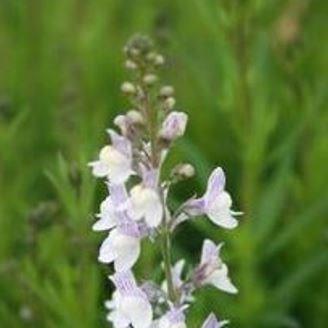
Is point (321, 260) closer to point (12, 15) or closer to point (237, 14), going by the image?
point (237, 14)

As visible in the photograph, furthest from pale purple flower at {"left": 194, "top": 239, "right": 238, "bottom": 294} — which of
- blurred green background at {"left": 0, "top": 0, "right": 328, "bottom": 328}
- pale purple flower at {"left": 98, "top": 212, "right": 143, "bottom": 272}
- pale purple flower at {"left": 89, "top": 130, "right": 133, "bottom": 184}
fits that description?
blurred green background at {"left": 0, "top": 0, "right": 328, "bottom": 328}

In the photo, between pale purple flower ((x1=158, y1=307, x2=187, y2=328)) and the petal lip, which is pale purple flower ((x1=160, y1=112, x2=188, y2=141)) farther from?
pale purple flower ((x1=158, y1=307, x2=187, y2=328))

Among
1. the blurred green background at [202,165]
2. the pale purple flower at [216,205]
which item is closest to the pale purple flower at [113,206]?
the pale purple flower at [216,205]

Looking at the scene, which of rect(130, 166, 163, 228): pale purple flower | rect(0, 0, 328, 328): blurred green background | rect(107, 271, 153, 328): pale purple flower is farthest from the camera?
rect(0, 0, 328, 328): blurred green background

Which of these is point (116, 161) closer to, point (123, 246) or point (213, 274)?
point (123, 246)

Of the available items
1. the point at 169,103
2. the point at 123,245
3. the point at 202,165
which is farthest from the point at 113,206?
the point at 202,165

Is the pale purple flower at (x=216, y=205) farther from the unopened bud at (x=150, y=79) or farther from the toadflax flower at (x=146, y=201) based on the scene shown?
the unopened bud at (x=150, y=79)

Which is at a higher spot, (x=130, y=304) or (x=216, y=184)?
(x=216, y=184)

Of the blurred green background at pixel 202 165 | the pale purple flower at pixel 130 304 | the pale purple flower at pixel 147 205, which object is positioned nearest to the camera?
the pale purple flower at pixel 147 205
